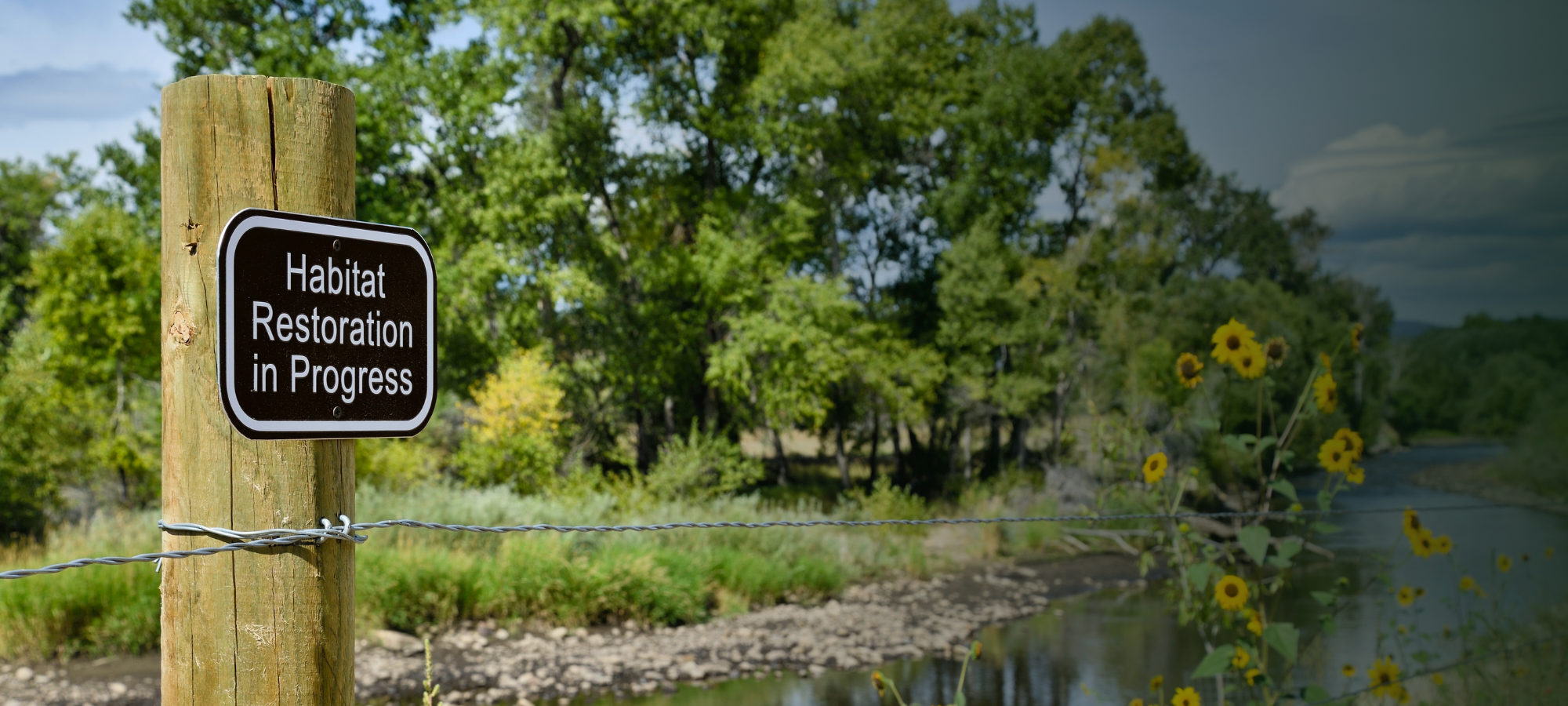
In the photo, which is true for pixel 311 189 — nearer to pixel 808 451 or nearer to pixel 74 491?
pixel 74 491

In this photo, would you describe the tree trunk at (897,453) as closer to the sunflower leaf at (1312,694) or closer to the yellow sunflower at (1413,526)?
the yellow sunflower at (1413,526)

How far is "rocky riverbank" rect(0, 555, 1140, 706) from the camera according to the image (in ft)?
20.3

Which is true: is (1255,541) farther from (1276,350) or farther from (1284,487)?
(1276,350)

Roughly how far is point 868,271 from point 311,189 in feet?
54.3

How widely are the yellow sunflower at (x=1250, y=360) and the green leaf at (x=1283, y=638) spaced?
73 cm

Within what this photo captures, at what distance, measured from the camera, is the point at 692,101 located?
15109mm

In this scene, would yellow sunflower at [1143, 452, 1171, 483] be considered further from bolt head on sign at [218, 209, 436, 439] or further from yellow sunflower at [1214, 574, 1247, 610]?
bolt head on sign at [218, 209, 436, 439]

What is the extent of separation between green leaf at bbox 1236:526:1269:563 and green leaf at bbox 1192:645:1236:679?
0.30 metres

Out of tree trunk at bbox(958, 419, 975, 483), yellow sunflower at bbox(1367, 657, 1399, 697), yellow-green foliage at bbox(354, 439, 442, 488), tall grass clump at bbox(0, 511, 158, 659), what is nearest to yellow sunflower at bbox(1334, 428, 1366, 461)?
yellow sunflower at bbox(1367, 657, 1399, 697)

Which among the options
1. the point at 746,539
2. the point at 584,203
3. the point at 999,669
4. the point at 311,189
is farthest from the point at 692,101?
the point at 311,189

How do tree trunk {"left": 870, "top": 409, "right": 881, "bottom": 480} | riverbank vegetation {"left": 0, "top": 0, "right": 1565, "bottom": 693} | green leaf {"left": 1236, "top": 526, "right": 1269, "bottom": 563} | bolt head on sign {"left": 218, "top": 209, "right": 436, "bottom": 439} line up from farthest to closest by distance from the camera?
tree trunk {"left": 870, "top": 409, "right": 881, "bottom": 480}
riverbank vegetation {"left": 0, "top": 0, "right": 1565, "bottom": 693}
green leaf {"left": 1236, "top": 526, "right": 1269, "bottom": 563}
bolt head on sign {"left": 218, "top": 209, "right": 436, "bottom": 439}

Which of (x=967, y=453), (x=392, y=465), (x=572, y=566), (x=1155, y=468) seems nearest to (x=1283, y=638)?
(x=1155, y=468)

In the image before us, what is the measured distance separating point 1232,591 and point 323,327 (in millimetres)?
2511

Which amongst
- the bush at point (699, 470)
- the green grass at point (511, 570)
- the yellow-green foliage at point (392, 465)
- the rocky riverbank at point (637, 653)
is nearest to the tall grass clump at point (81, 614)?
the green grass at point (511, 570)
